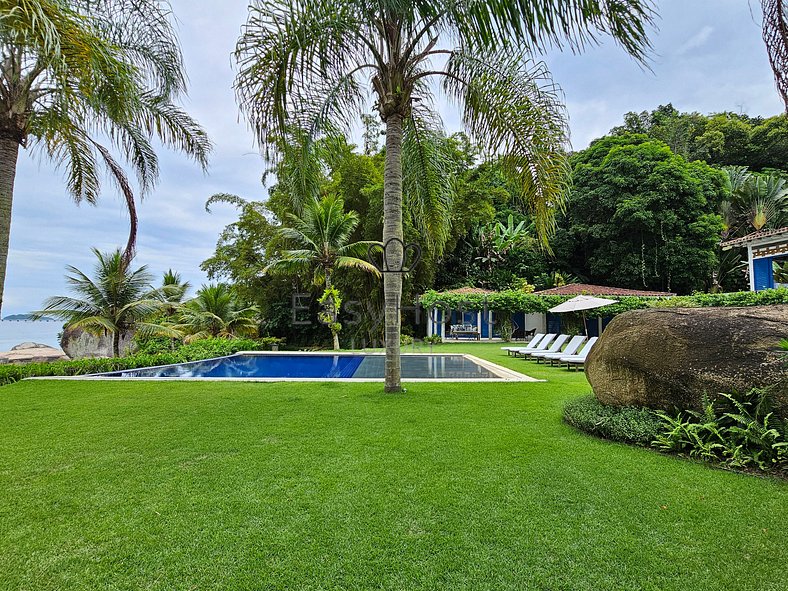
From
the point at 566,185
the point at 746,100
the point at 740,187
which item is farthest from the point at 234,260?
the point at 746,100

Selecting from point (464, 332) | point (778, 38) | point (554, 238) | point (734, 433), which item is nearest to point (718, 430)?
point (734, 433)

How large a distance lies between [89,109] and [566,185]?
8.45 meters

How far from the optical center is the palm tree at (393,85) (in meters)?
5.93

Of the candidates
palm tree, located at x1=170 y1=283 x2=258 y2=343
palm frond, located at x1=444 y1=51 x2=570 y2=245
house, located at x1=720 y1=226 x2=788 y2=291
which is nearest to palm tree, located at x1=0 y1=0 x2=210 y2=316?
palm frond, located at x1=444 y1=51 x2=570 y2=245

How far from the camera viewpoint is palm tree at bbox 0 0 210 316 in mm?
5039

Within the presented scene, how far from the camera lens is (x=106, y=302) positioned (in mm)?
14617

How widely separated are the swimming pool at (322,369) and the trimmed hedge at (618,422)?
4131 mm

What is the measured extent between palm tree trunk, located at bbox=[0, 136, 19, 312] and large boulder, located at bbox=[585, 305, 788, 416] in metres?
8.68

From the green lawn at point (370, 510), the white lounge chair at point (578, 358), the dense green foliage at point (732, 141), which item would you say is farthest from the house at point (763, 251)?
the dense green foliage at point (732, 141)

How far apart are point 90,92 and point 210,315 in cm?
1548

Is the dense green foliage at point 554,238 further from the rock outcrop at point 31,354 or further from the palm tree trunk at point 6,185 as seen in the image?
the palm tree trunk at point 6,185

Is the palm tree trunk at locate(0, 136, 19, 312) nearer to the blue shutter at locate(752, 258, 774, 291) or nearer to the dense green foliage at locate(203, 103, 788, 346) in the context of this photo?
the dense green foliage at locate(203, 103, 788, 346)

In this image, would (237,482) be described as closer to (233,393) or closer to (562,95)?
(233,393)

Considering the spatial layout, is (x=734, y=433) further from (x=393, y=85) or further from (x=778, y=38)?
(x=393, y=85)
